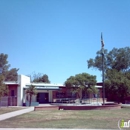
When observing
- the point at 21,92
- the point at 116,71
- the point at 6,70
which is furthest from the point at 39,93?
the point at 6,70

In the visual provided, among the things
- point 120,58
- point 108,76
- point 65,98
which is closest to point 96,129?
point 65,98

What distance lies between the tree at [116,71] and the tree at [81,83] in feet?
22.8

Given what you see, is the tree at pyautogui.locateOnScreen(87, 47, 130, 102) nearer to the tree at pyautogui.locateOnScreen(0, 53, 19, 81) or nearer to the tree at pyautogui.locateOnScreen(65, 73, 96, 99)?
the tree at pyautogui.locateOnScreen(65, 73, 96, 99)

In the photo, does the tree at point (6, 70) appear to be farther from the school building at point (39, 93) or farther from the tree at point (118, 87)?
the tree at point (118, 87)

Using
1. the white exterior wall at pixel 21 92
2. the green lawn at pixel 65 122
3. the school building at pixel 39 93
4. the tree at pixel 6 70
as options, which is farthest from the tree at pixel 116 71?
the green lawn at pixel 65 122

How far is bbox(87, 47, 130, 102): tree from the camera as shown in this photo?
47594 millimetres

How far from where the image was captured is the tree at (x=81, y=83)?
4141 centimetres

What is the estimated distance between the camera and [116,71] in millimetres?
53875

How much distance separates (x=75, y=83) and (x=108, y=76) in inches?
515

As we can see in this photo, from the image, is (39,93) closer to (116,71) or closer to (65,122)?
(116,71)

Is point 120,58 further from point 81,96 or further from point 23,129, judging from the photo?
point 23,129

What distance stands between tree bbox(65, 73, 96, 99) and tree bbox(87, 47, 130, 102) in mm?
6942

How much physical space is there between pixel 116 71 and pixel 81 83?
15336mm

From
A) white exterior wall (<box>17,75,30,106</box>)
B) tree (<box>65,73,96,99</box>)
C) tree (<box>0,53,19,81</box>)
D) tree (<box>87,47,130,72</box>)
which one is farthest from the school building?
tree (<box>0,53,19,81</box>)
